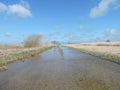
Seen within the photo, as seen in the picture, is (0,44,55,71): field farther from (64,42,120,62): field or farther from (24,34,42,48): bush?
(24,34,42,48): bush

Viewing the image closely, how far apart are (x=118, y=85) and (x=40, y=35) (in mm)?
84307

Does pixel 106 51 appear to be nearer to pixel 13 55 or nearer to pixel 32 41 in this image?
pixel 13 55

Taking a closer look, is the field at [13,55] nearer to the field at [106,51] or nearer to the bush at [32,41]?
the field at [106,51]

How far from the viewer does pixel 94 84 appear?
408 inches

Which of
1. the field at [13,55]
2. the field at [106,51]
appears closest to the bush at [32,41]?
the field at [106,51]

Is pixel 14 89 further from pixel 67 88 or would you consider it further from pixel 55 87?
pixel 67 88

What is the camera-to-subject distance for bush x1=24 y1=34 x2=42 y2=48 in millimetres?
87312

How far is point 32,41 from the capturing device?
8819 cm

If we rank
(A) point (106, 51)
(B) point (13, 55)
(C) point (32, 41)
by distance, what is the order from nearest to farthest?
(B) point (13, 55), (A) point (106, 51), (C) point (32, 41)

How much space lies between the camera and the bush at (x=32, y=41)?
87312 millimetres

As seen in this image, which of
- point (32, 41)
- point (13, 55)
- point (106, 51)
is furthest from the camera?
point (32, 41)

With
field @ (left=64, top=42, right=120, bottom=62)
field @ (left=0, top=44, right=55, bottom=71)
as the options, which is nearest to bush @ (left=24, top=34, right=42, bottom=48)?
field @ (left=64, top=42, right=120, bottom=62)

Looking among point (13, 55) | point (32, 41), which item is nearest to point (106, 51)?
point (13, 55)

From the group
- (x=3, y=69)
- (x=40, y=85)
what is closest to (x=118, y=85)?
(x=40, y=85)
